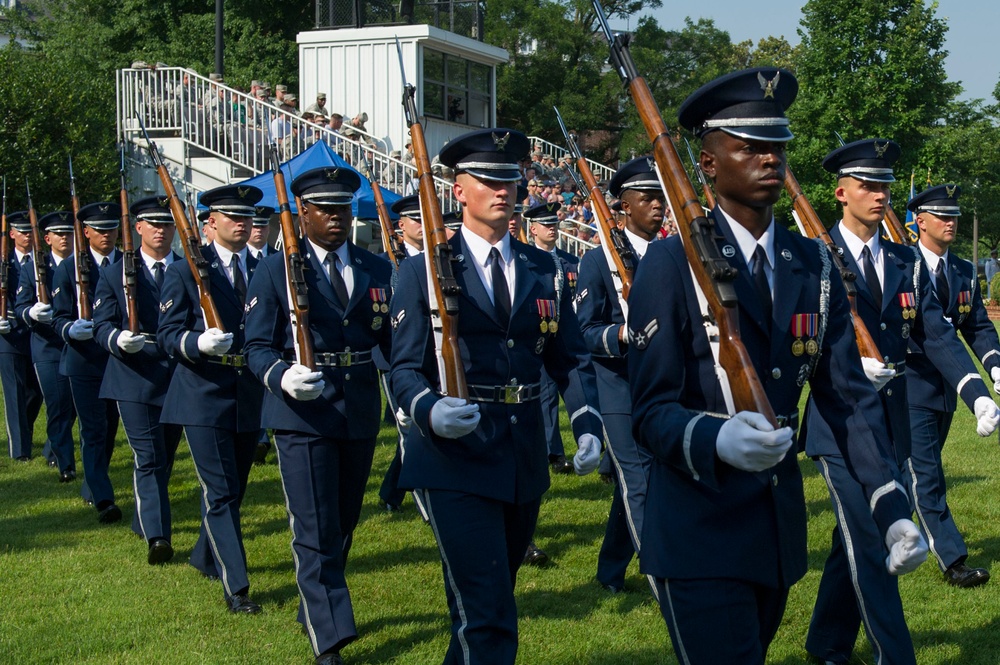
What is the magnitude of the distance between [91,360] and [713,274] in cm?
764

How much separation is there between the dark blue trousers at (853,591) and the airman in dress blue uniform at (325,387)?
7.41 ft

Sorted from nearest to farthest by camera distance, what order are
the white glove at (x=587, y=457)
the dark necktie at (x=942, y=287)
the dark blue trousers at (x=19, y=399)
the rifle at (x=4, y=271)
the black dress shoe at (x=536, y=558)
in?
the white glove at (x=587, y=457), the dark necktie at (x=942, y=287), the black dress shoe at (x=536, y=558), the dark blue trousers at (x=19, y=399), the rifle at (x=4, y=271)

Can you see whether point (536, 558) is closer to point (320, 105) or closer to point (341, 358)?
point (341, 358)

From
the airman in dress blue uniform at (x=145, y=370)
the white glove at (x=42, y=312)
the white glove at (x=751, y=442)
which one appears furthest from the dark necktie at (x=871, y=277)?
the white glove at (x=42, y=312)

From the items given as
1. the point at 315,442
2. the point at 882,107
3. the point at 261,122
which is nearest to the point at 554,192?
the point at 261,122

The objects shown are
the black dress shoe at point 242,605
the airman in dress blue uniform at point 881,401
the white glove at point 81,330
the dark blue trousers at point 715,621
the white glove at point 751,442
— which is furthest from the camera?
the white glove at point 81,330

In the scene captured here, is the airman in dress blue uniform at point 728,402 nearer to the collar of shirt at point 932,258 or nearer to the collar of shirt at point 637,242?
the collar of shirt at point 637,242

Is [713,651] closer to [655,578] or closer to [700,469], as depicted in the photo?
[655,578]

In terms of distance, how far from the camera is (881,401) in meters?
5.28

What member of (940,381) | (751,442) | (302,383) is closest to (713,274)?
(751,442)

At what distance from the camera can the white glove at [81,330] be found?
31.0ft

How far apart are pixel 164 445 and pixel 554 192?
56.5 ft

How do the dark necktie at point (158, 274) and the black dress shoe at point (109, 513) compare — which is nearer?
the dark necktie at point (158, 274)

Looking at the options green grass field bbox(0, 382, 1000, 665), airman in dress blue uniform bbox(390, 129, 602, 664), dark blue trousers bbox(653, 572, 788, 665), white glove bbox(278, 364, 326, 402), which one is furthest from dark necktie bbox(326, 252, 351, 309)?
dark blue trousers bbox(653, 572, 788, 665)
